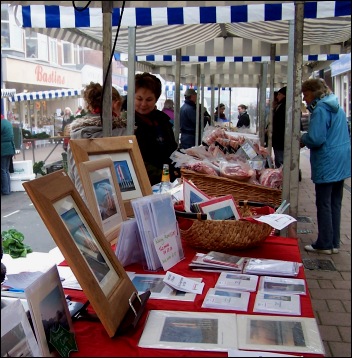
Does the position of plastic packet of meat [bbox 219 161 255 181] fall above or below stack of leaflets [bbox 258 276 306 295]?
above

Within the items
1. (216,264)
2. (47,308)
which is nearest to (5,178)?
(216,264)

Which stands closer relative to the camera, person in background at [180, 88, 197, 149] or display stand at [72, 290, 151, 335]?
display stand at [72, 290, 151, 335]

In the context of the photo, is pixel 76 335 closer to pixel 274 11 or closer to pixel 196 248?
pixel 196 248

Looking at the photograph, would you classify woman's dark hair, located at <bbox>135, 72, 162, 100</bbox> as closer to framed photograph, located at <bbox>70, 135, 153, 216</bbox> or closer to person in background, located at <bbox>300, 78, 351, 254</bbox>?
framed photograph, located at <bbox>70, 135, 153, 216</bbox>

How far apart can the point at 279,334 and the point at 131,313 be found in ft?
1.34

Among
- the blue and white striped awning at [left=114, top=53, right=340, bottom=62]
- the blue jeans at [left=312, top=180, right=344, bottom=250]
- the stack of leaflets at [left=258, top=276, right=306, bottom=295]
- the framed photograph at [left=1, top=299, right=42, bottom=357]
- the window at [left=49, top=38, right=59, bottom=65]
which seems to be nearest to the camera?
the framed photograph at [left=1, top=299, right=42, bottom=357]

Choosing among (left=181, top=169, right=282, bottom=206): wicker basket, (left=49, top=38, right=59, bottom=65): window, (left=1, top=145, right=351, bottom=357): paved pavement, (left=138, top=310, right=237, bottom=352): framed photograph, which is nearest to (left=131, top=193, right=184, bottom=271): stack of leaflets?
(left=138, top=310, right=237, bottom=352): framed photograph

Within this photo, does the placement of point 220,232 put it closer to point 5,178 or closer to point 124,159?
point 124,159

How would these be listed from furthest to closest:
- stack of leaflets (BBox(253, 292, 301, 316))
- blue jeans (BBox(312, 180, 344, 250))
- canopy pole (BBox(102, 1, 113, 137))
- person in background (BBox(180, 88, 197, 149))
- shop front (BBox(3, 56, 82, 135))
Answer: shop front (BBox(3, 56, 82, 135)), person in background (BBox(180, 88, 197, 149)), blue jeans (BBox(312, 180, 344, 250)), canopy pole (BBox(102, 1, 113, 137)), stack of leaflets (BBox(253, 292, 301, 316))

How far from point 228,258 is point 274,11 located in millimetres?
2194

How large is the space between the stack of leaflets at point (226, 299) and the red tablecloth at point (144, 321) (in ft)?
0.06

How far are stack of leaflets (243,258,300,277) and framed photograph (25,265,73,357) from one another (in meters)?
0.71

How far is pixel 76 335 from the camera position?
49.7 inches

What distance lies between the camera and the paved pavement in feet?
3.40
